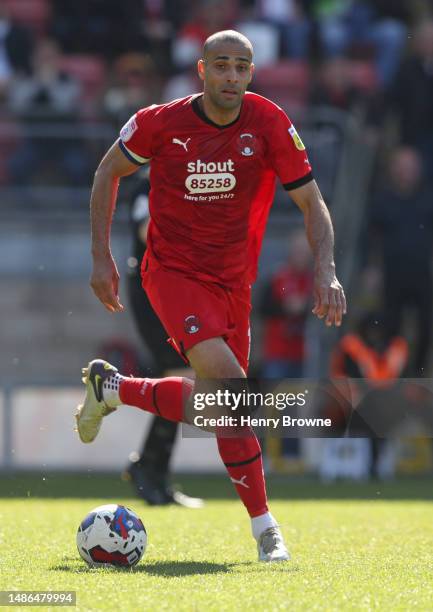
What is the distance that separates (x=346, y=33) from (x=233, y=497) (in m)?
7.30

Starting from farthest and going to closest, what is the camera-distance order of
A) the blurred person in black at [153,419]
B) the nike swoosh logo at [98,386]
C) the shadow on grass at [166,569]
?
1. the blurred person in black at [153,419]
2. the nike swoosh logo at [98,386]
3. the shadow on grass at [166,569]

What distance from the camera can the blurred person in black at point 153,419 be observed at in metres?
9.60

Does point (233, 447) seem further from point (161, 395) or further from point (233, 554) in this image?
point (233, 554)

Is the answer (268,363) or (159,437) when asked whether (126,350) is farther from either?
(159,437)

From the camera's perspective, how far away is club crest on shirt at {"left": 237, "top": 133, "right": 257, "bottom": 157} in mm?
6824

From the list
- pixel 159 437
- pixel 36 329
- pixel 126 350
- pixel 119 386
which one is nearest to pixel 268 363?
pixel 126 350

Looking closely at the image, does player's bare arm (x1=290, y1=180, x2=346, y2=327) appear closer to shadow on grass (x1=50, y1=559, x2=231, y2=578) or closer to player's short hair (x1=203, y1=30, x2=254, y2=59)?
player's short hair (x1=203, y1=30, x2=254, y2=59)

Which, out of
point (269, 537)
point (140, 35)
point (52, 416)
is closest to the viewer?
point (269, 537)

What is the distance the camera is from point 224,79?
6.73 meters

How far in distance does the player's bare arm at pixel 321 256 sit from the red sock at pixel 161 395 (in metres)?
0.83

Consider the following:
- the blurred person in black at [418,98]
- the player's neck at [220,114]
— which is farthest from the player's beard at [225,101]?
the blurred person in black at [418,98]

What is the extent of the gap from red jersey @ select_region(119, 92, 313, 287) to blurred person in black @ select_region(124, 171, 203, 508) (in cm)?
245

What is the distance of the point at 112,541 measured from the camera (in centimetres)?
629

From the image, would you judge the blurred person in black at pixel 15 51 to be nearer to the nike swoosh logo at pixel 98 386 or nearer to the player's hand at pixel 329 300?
the nike swoosh logo at pixel 98 386
